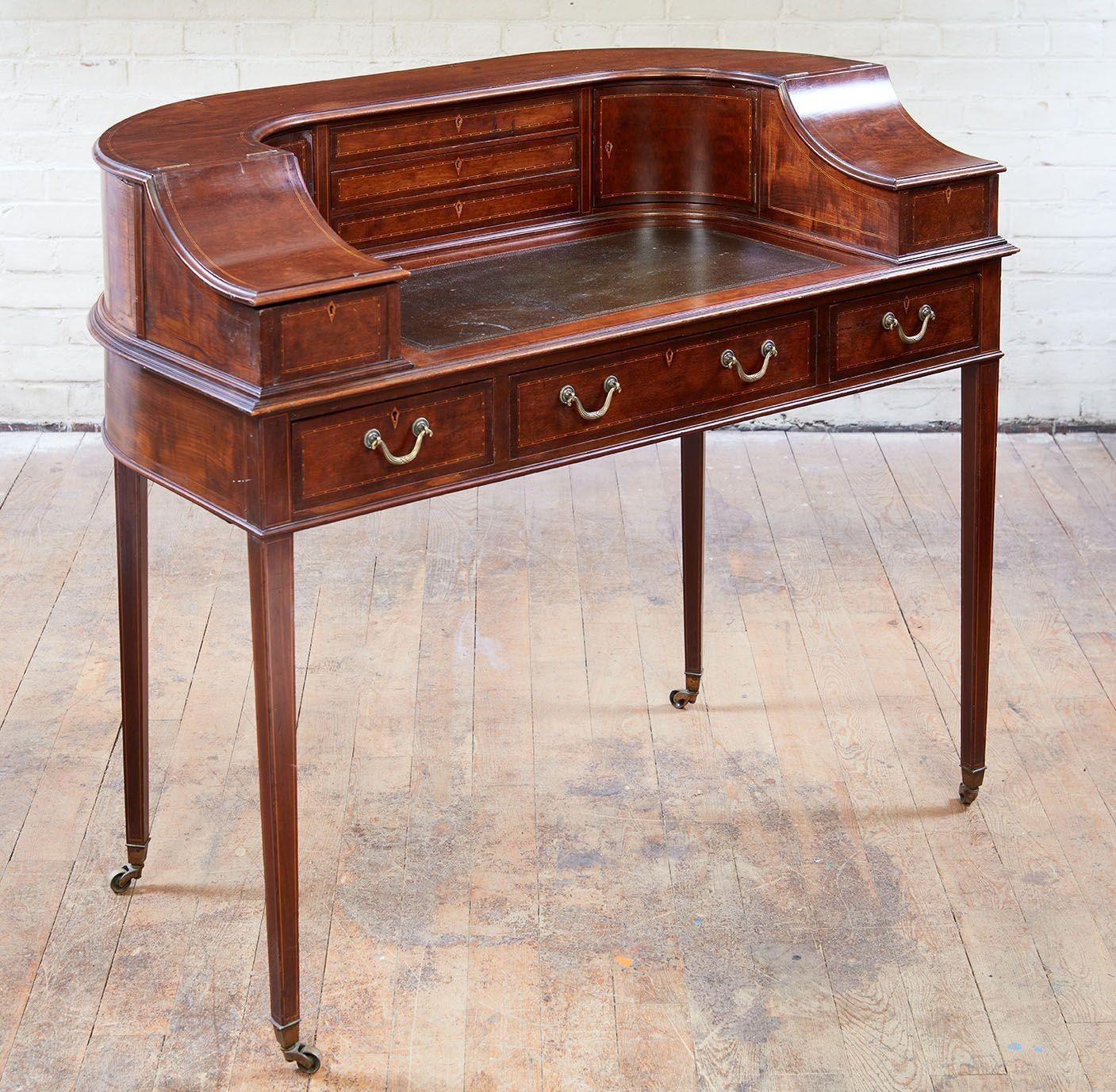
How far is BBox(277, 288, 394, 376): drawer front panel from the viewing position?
1.92 metres

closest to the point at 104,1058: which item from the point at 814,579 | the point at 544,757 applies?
the point at 544,757

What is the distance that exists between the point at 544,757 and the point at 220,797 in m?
0.59

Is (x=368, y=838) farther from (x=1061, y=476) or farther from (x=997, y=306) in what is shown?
(x=1061, y=476)

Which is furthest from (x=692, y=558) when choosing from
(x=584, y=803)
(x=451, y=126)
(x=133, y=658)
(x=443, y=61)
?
(x=443, y=61)

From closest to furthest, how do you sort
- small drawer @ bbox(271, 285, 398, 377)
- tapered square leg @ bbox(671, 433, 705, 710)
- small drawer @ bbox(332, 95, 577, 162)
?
small drawer @ bbox(271, 285, 398, 377)
small drawer @ bbox(332, 95, 577, 162)
tapered square leg @ bbox(671, 433, 705, 710)

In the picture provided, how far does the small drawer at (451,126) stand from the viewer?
2.45 metres

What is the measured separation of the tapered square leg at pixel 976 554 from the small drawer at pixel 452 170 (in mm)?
746

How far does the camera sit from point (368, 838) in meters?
2.80

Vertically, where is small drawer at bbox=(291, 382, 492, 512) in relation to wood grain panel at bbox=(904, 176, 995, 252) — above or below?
below

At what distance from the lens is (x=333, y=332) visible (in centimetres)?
196

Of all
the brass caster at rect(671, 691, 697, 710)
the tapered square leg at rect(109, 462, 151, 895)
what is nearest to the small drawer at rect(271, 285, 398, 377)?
the tapered square leg at rect(109, 462, 151, 895)

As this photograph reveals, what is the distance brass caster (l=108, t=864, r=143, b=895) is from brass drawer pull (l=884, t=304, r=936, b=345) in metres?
1.45

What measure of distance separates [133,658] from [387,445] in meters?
0.71

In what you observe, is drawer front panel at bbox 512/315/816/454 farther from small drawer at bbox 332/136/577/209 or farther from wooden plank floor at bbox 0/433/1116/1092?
wooden plank floor at bbox 0/433/1116/1092
